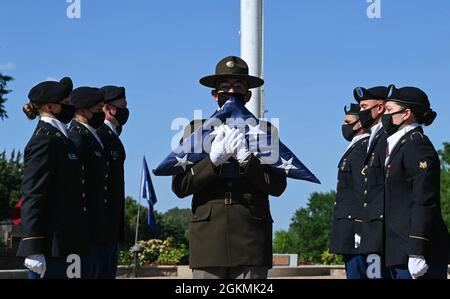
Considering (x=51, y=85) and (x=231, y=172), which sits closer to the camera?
(x=231, y=172)

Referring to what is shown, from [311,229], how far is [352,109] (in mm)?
83673

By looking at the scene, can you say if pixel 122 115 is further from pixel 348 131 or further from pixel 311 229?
pixel 311 229

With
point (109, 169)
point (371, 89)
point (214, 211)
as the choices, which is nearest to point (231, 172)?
point (214, 211)

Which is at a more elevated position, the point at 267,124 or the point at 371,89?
the point at 371,89

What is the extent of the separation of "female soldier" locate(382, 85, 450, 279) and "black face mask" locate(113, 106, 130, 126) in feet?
8.56

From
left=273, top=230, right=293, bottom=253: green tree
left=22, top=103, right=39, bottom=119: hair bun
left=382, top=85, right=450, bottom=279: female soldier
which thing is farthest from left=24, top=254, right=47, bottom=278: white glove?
left=273, top=230, right=293, bottom=253: green tree

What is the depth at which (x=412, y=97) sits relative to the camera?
6.85m

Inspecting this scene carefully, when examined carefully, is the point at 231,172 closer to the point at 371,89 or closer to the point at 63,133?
the point at 63,133

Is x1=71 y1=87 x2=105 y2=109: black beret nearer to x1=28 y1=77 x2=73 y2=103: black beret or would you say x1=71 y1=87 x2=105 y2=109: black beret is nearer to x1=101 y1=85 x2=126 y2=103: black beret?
x1=101 y1=85 x2=126 y2=103: black beret

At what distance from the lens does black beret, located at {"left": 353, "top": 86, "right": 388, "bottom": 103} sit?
315 inches

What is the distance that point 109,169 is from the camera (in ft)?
25.5

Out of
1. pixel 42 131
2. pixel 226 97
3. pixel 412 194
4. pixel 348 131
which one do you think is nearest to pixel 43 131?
pixel 42 131

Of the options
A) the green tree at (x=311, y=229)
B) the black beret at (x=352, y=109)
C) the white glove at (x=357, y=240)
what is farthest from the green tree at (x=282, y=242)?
the white glove at (x=357, y=240)
